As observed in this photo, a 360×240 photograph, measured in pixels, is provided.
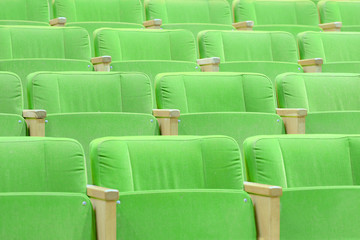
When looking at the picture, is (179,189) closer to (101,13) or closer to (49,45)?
(49,45)

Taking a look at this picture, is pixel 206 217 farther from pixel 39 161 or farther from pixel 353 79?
pixel 353 79

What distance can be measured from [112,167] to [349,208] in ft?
0.53

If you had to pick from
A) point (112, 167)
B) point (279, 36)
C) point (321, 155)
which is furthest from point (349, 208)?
point (279, 36)

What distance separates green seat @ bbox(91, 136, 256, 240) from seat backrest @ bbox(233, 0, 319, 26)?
0.47 m

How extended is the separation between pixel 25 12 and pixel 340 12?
441 millimetres

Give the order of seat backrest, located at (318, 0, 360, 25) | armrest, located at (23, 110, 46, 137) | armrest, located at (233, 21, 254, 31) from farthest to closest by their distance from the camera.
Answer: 1. seat backrest, located at (318, 0, 360, 25)
2. armrest, located at (233, 21, 254, 31)
3. armrest, located at (23, 110, 46, 137)

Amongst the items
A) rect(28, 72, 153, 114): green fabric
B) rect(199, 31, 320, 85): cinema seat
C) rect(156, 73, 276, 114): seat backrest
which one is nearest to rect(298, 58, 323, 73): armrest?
rect(199, 31, 320, 85): cinema seat

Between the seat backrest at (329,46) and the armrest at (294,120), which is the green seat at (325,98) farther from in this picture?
the seat backrest at (329,46)

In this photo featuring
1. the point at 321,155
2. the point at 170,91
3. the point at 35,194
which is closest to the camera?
the point at 35,194

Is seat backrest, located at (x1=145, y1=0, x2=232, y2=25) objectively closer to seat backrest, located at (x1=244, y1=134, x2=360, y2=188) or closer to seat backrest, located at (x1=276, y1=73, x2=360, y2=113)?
seat backrest, located at (x1=276, y1=73, x2=360, y2=113)

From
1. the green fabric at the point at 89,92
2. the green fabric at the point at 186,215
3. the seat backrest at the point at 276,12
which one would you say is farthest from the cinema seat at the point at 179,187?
the seat backrest at the point at 276,12

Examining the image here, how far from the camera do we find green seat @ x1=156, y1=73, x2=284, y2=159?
0.59 meters

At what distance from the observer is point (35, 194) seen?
41 cm

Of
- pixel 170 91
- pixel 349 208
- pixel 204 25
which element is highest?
pixel 204 25
